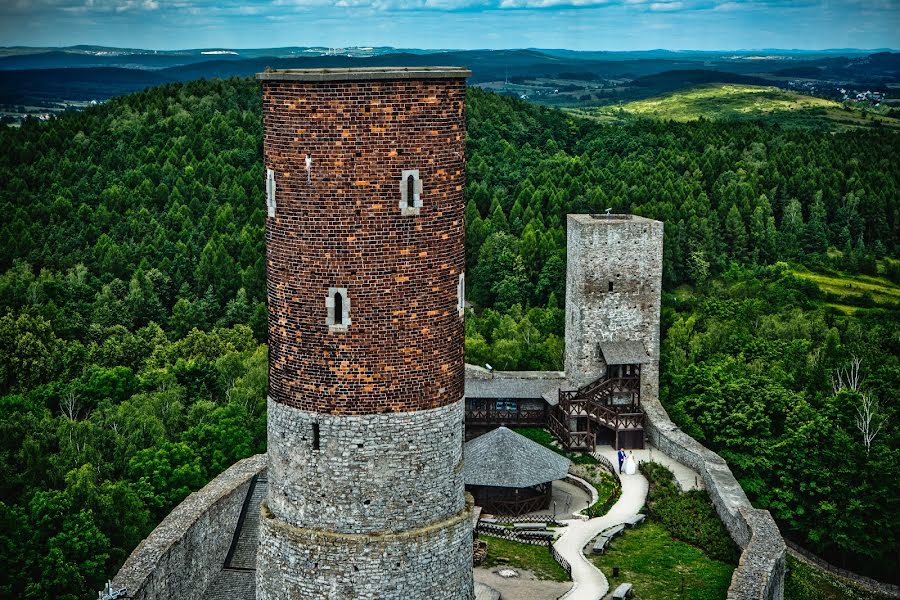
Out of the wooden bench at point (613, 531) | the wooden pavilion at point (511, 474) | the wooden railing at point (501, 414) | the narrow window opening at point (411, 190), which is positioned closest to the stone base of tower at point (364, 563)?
the narrow window opening at point (411, 190)

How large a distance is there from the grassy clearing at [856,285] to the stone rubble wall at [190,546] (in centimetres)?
5218

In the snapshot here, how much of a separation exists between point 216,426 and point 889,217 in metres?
64.5

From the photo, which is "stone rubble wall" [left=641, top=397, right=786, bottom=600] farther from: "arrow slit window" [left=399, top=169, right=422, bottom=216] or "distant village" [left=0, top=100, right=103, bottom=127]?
"distant village" [left=0, top=100, right=103, bottom=127]

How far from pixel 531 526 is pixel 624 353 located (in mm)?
11318

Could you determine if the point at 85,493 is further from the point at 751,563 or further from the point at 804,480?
the point at 804,480

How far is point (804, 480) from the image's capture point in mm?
43344

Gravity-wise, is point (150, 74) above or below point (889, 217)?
above

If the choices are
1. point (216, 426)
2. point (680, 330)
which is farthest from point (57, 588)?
point (680, 330)

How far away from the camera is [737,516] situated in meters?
35.0

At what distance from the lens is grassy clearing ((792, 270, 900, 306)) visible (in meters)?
77.2

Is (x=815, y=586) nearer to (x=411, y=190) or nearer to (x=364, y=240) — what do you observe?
(x=411, y=190)

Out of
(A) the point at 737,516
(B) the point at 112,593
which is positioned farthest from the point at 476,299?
(B) the point at 112,593

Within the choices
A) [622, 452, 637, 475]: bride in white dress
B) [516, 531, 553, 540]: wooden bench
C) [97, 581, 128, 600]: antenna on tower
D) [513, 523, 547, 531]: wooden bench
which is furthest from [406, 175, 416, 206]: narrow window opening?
[622, 452, 637, 475]: bride in white dress

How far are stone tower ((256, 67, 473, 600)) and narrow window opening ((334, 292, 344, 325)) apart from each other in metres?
0.03
